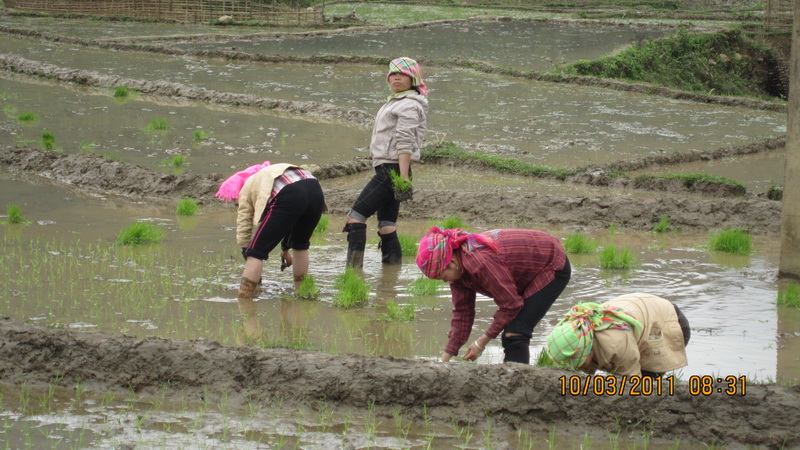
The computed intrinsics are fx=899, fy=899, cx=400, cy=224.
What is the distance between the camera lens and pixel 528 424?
3988 mm

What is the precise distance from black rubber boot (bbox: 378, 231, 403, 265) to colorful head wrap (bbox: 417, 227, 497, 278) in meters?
2.71

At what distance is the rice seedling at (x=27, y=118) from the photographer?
42.7 feet

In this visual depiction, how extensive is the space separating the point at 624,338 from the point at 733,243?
11.9ft

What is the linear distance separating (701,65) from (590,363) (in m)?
20.1

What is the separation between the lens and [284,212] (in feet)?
18.1

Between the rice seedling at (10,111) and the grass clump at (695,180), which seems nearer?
the grass clump at (695,180)

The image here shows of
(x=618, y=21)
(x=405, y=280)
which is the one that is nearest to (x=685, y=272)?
(x=405, y=280)

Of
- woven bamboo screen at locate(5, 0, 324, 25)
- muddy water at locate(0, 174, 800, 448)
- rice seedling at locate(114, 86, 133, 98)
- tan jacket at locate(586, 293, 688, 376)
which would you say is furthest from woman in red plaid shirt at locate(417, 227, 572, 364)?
woven bamboo screen at locate(5, 0, 324, 25)

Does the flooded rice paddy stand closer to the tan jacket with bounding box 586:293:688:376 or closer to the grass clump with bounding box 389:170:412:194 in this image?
the tan jacket with bounding box 586:293:688:376

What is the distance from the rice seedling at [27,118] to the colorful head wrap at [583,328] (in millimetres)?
11085

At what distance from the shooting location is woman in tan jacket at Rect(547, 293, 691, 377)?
3.83m

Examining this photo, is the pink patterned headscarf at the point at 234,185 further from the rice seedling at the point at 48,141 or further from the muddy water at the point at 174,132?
the rice seedling at the point at 48,141

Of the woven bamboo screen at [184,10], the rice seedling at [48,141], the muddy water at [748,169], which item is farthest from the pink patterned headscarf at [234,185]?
the woven bamboo screen at [184,10]

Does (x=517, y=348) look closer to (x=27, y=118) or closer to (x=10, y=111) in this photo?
(x=27, y=118)
